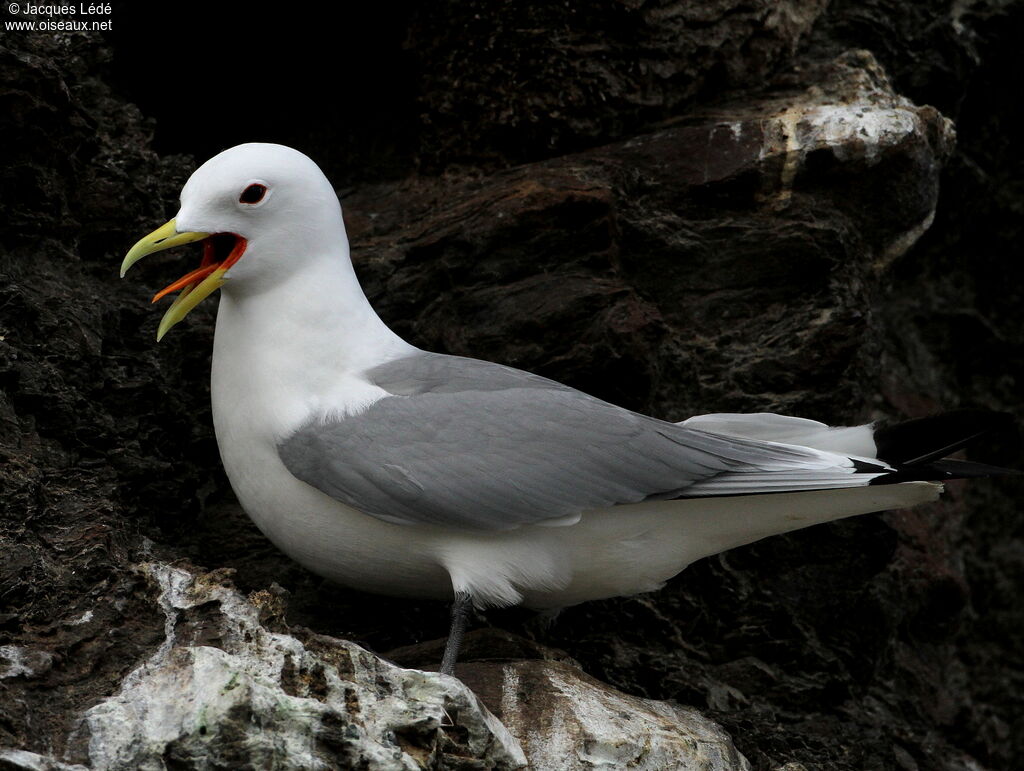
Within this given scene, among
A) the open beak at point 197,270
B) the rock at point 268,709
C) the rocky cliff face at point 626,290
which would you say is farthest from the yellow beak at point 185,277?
the rock at point 268,709

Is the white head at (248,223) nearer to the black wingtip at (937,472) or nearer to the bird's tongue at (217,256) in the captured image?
Answer: the bird's tongue at (217,256)

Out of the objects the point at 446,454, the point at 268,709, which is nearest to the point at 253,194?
the point at 446,454

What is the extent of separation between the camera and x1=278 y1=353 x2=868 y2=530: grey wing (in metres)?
3.60

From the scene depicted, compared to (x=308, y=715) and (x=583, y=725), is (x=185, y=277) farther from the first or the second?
(x=583, y=725)

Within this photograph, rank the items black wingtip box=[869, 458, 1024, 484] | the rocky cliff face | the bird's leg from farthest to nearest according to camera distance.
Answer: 1. the rocky cliff face
2. black wingtip box=[869, 458, 1024, 484]
3. the bird's leg

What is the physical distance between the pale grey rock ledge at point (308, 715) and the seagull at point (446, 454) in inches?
16.8

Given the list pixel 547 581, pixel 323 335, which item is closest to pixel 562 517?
pixel 547 581

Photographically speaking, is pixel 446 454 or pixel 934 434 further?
pixel 934 434

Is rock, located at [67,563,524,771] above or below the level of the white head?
below

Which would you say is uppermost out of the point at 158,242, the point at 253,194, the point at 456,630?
the point at 253,194

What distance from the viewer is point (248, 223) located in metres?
3.91

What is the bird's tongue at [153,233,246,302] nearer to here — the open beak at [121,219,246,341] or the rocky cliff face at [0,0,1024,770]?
the open beak at [121,219,246,341]

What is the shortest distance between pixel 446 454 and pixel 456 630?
19.3 inches

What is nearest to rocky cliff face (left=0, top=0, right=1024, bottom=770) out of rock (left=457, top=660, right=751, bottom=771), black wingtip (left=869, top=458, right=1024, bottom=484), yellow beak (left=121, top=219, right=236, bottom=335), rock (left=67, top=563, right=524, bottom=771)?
rock (left=457, top=660, right=751, bottom=771)
